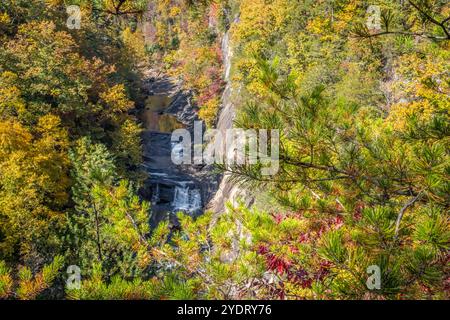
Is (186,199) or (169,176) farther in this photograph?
(169,176)

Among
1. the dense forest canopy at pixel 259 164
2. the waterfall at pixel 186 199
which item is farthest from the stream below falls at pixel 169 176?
the dense forest canopy at pixel 259 164

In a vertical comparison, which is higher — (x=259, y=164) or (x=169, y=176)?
(x=259, y=164)

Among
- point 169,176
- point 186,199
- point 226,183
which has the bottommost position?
point 186,199

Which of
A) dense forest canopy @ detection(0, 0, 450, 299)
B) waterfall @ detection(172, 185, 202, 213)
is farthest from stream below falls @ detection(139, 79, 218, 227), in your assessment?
dense forest canopy @ detection(0, 0, 450, 299)

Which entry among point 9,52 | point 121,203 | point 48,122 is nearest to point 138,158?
point 48,122

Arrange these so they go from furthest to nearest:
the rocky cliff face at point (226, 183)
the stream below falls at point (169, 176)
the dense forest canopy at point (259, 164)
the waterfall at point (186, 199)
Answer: the waterfall at point (186, 199), the stream below falls at point (169, 176), the rocky cliff face at point (226, 183), the dense forest canopy at point (259, 164)

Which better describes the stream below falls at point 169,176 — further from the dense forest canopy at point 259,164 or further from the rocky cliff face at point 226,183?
the dense forest canopy at point 259,164

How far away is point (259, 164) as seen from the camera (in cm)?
335

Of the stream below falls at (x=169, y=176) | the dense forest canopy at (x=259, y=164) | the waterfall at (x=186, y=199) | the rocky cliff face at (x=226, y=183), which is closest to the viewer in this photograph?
the dense forest canopy at (x=259, y=164)

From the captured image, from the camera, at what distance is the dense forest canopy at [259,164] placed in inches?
116

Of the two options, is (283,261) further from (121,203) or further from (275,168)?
(121,203)

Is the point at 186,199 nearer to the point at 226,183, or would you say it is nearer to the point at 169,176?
the point at 169,176

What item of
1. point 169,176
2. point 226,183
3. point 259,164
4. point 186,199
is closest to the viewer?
point 259,164

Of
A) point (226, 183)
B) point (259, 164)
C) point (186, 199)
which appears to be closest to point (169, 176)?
point (186, 199)
